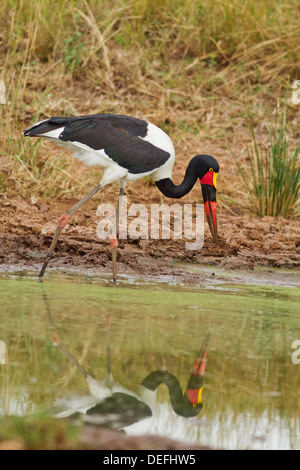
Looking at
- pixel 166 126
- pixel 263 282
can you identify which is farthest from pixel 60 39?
pixel 263 282

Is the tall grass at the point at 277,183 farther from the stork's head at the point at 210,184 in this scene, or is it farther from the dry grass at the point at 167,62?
the dry grass at the point at 167,62

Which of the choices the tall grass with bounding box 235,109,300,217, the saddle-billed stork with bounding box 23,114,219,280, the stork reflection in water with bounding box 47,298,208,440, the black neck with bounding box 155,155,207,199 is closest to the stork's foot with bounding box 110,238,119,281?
the saddle-billed stork with bounding box 23,114,219,280

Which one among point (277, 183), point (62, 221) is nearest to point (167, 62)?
point (277, 183)

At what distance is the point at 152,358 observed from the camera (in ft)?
8.71

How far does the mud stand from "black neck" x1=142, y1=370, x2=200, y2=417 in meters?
2.23

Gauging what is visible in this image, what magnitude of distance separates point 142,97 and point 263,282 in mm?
3803

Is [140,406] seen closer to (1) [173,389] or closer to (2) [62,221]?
(1) [173,389]

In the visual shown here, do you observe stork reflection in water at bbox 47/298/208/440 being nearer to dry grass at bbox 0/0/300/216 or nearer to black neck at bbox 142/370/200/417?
black neck at bbox 142/370/200/417

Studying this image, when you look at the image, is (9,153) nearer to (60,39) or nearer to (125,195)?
(125,195)

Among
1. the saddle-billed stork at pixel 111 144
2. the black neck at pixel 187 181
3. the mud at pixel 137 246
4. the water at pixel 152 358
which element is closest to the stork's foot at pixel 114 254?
the saddle-billed stork at pixel 111 144

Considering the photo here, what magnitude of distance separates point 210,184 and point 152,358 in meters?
2.63

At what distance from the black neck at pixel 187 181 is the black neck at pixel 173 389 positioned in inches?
113

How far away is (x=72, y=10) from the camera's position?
26.6 feet
